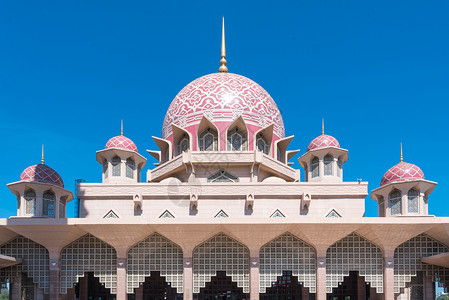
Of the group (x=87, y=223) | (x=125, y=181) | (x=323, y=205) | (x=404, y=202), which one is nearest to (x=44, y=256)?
(x=87, y=223)

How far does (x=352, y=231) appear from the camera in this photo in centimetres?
2319

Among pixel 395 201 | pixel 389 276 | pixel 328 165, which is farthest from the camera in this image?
pixel 328 165

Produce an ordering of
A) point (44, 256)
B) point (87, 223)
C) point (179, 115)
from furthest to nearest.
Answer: point (179, 115) < point (44, 256) < point (87, 223)

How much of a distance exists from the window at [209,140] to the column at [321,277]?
30.1 feet

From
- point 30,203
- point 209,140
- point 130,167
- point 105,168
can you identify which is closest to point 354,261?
point 209,140

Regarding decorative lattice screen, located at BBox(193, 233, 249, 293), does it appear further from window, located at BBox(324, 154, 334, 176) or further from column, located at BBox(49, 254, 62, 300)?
window, located at BBox(324, 154, 334, 176)

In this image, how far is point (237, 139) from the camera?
2994 centimetres

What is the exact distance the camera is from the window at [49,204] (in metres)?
24.1

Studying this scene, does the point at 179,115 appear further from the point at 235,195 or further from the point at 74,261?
the point at 74,261

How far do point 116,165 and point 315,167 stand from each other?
10.8m

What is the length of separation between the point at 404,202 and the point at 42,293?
56.7 ft

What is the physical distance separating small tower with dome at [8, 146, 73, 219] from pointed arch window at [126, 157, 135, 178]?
4591 millimetres

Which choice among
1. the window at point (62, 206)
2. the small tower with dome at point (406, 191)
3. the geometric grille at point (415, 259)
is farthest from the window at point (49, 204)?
the geometric grille at point (415, 259)

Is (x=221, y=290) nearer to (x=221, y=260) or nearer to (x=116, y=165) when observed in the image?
(x=221, y=260)
